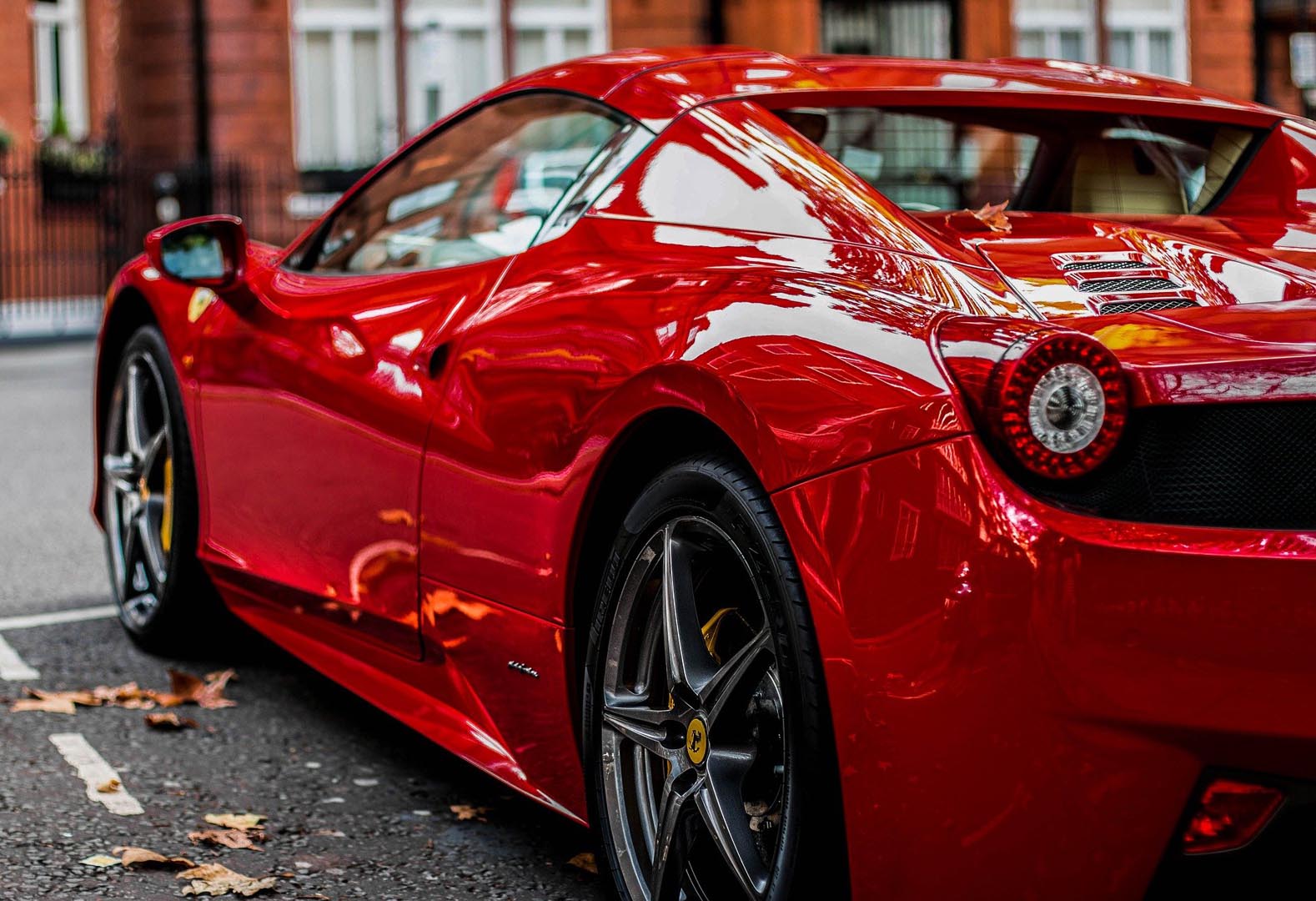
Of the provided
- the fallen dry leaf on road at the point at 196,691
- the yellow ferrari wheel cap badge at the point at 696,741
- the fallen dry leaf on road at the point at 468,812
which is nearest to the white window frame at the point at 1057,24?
the fallen dry leaf on road at the point at 196,691

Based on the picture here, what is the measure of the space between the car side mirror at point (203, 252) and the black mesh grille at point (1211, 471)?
245cm

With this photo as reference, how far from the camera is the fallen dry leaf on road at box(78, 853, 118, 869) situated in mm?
3133

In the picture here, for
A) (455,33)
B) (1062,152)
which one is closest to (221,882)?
(1062,152)

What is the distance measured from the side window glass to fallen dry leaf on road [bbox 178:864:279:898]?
1229 millimetres

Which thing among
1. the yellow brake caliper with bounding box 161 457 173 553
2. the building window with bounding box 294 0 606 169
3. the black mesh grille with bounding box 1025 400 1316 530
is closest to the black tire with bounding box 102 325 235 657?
the yellow brake caliper with bounding box 161 457 173 553

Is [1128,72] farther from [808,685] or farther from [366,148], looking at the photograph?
[366,148]

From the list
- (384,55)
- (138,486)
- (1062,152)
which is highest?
(384,55)

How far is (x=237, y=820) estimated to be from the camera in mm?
3385

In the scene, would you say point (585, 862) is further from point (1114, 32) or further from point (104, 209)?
point (1114, 32)

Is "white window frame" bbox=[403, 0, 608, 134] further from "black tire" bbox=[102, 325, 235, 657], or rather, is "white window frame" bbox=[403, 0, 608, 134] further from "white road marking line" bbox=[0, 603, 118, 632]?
"black tire" bbox=[102, 325, 235, 657]

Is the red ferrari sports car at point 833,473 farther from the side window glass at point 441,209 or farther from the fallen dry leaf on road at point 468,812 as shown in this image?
the fallen dry leaf on road at point 468,812

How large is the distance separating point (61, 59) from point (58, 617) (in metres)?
21.2

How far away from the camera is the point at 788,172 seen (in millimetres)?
2723

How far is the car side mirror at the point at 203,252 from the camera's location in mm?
4023
